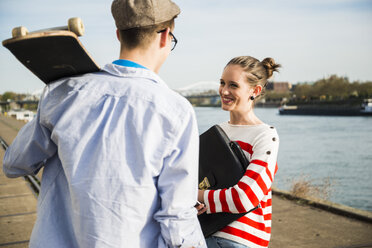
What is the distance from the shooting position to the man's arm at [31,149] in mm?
1166

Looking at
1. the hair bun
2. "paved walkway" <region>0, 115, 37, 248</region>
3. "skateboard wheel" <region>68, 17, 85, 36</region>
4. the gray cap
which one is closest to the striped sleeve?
the hair bun

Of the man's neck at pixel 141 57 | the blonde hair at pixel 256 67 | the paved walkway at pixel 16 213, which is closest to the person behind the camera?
the man's neck at pixel 141 57

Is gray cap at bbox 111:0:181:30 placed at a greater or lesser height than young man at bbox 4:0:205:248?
greater

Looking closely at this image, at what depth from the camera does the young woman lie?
1.48 metres

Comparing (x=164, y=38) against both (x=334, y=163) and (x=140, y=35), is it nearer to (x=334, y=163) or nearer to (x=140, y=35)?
(x=140, y=35)

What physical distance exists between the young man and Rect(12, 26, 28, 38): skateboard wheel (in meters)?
0.22

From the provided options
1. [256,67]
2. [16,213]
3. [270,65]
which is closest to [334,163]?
[16,213]

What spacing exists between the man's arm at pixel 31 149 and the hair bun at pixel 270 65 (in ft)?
3.58

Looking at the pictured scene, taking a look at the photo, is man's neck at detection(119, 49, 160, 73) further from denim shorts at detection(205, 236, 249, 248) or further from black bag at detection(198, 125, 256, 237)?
denim shorts at detection(205, 236, 249, 248)

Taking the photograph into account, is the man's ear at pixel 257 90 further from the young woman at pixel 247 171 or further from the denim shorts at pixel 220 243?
the denim shorts at pixel 220 243

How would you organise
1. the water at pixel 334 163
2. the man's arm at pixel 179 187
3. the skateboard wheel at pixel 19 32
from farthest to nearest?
the water at pixel 334 163, the man's arm at pixel 179 187, the skateboard wheel at pixel 19 32

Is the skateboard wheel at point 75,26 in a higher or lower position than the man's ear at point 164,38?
higher

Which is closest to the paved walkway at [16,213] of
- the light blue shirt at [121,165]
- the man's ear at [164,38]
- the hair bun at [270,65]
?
the light blue shirt at [121,165]

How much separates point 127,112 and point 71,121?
0.57 feet
